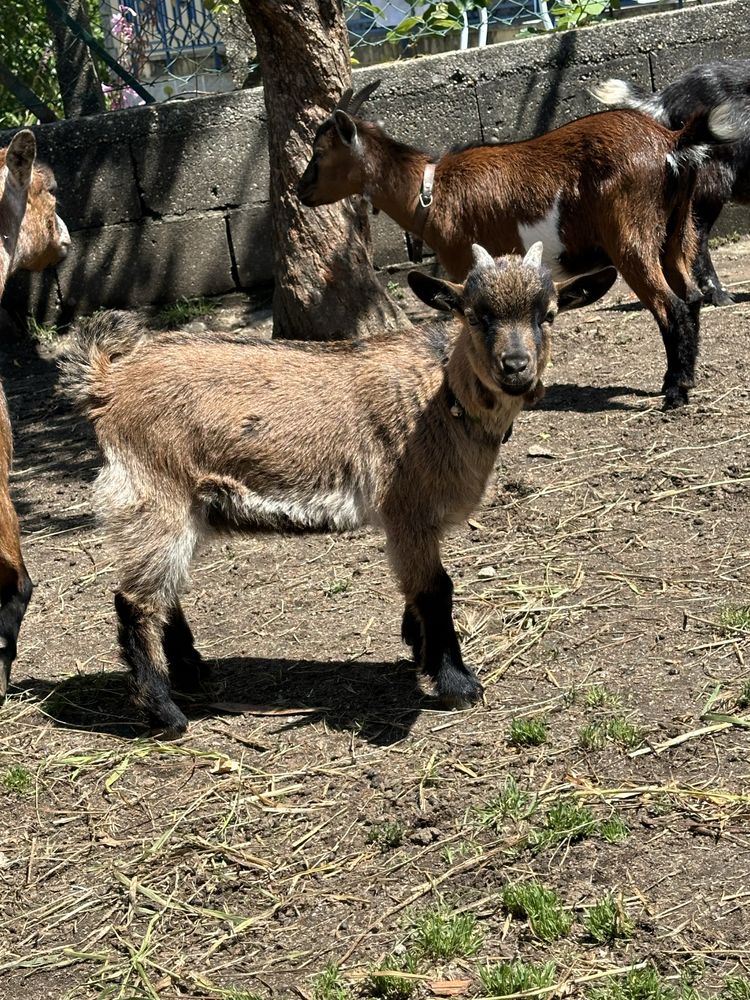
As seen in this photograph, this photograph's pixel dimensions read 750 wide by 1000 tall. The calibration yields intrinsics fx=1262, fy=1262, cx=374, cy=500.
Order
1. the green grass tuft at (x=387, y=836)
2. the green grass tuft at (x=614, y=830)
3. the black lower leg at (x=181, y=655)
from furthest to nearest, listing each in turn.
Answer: the black lower leg at (x=181, y=655)
the green grass tuft at (x=387, y=836)
the green grass tuft at (x=614, y=830)

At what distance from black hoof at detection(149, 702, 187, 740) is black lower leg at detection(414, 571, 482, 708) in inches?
32.7

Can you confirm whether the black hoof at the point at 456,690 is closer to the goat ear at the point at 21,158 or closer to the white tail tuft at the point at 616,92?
the goat ear at the point at 21,158

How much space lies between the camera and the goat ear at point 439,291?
13.6 feet

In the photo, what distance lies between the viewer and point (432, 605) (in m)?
4.11

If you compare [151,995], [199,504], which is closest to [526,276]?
[199,504]

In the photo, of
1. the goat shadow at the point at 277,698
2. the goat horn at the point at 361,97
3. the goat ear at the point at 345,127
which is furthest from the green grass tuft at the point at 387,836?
the goat horn at the point at 361,97

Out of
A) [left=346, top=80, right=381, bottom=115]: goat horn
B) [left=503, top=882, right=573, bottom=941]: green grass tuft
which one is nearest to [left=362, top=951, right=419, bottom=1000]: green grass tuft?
[left=503, top=882, right=573, bottom=941]: green grass tuft

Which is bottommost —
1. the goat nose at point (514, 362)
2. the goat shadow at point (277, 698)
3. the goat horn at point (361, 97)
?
the goat shadow at point (277, 698)

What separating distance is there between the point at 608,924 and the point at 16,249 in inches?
150

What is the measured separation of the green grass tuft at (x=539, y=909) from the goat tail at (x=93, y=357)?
2120 millimetres

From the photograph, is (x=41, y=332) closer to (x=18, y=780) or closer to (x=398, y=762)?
(x=18, y=780)

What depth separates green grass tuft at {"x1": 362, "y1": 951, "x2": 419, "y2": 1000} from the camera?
2.91m

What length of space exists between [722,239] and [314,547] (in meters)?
5.28

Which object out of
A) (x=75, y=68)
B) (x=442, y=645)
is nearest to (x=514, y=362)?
(x=442, y=645)
